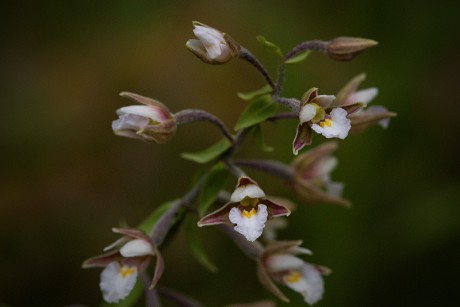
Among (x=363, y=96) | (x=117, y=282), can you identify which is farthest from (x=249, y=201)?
(x=363, y=96)

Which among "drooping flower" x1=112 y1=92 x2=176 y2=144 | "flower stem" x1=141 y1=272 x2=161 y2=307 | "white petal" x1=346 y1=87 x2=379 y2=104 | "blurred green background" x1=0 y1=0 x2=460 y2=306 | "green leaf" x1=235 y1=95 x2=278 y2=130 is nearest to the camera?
"drooping flower" x1=112 y1=92 x2=176 y2=144

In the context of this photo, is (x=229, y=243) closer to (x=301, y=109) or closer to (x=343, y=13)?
(x=343, y=13)

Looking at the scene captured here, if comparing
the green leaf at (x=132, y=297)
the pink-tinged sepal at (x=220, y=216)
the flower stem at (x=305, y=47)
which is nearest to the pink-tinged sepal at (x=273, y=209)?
the pink-tinged sepal at (x=220, y=216)

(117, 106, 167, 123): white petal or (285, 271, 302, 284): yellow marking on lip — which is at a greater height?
(117, 106, 167, 123): white petal

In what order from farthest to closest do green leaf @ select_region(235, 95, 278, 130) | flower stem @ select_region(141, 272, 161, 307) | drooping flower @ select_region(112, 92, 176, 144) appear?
flower stem @ select_region(141, 272, 161, 307) → green leaf @ select_region(235, 95, 278, 130) → drooping flower @ select_region(112, 92, 176, 144)

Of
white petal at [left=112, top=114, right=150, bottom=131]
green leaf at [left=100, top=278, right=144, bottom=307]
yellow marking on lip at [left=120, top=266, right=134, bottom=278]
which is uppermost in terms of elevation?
white petal at [left=112, top=114, right=150, bottom=131]

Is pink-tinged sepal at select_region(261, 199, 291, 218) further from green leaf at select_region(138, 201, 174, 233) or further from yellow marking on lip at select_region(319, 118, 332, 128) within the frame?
green leaf at select_region(138, 201, 174, 233)

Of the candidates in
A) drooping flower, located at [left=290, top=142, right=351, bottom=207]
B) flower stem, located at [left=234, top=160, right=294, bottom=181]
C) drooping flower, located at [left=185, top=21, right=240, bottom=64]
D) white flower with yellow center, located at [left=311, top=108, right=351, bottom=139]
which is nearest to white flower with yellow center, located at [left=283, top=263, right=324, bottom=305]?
drooping flower, located at [left=290, top=142, right=351, bottom=207]

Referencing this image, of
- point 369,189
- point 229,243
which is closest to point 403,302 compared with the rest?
point 369,189

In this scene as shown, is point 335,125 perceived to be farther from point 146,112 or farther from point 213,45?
point 146,112
